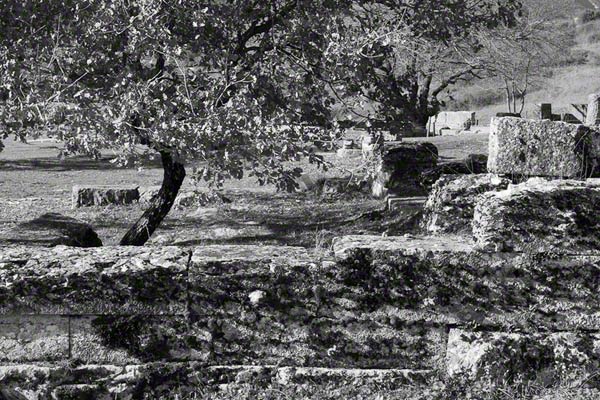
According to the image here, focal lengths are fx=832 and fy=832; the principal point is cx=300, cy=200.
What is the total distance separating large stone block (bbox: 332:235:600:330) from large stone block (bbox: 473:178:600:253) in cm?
5

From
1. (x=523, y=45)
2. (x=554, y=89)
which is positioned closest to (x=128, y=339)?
(x=523, y=45)

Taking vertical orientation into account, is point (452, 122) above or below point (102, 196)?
above

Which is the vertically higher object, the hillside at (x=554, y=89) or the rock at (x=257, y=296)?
the hillside at (x=554, y=89)

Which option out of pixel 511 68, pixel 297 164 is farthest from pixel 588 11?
pixel 297 164

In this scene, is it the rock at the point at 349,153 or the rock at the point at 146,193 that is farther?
the rock at the point at 349,153

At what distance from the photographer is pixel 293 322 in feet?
10.8

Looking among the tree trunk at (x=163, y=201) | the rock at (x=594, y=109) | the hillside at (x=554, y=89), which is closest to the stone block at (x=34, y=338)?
the tree trunk at (x=163, y=201)

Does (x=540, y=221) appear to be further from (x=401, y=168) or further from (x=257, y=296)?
(x=401, y=168)

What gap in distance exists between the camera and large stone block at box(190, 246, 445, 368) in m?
3.27

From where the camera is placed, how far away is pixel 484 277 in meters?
3.28

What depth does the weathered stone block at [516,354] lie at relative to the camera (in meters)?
3.25

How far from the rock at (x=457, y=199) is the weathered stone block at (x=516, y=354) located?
98cm

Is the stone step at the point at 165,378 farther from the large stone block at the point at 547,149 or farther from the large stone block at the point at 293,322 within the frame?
the large stone block at the point at 547,149

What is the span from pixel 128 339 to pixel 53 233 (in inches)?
165
